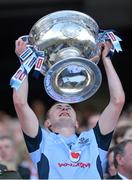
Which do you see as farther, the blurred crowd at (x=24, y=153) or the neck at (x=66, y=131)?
the blurred crowd at (x=24, y=153)

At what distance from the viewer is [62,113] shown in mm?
6262

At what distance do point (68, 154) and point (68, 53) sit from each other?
77cm

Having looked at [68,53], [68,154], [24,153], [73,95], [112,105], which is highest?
[68,53]

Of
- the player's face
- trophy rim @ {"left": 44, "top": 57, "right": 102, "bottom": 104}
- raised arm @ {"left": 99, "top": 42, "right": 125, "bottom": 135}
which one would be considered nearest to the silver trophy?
trophy rim @ {"left": 44, "top": 57, "right": 102, "bottom": 104}

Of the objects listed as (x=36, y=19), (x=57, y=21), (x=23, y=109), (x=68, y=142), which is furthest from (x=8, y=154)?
(x=36, y=19)

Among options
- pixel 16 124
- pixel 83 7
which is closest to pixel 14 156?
pixel 16 124

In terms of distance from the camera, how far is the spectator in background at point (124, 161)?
6465 mm

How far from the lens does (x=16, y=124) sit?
1041 cm

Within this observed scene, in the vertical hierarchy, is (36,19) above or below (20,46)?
below

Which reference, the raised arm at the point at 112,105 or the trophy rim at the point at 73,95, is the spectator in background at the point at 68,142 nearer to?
the raised arm at the point at 112,105

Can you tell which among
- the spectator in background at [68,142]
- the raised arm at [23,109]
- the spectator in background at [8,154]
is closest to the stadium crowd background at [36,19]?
the spectator in background at [8,154]

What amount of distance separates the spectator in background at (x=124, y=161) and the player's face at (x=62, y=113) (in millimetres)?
554

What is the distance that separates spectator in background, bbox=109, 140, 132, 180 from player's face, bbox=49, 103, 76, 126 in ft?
1.82

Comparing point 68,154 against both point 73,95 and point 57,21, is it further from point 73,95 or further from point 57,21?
point 57,21
